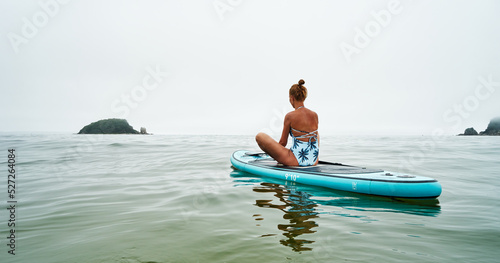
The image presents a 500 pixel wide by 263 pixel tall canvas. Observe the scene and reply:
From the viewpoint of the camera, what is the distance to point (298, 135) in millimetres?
5859

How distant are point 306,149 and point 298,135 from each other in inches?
18.1

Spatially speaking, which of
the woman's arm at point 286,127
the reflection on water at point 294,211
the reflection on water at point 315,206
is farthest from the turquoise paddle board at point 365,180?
the woman's arm at point 286,127

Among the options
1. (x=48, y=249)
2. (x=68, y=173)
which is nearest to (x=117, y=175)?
(x=68, y=173)

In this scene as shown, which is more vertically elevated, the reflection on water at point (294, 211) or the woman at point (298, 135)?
the woman at point (298, 135)

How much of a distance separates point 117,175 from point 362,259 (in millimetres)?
6718

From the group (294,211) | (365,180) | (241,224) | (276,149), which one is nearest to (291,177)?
(276,149)

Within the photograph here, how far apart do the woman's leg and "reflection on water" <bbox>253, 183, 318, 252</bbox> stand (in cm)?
83

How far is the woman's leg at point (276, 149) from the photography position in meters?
5.89

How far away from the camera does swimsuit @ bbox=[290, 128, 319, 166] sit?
19.3 feet

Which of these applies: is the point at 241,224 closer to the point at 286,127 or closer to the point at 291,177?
the point at 291,177

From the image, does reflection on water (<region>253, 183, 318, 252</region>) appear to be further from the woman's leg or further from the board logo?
the woman's leg

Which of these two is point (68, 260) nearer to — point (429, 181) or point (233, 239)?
point (233, 239)

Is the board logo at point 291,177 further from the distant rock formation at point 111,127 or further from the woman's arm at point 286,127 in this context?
the distant rock formation at point 111,127

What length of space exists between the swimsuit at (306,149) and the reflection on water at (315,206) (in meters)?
0.90
